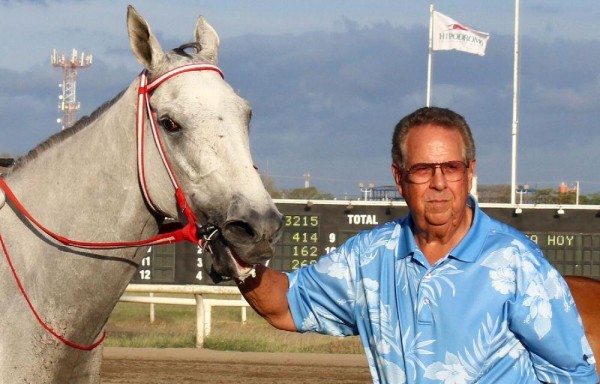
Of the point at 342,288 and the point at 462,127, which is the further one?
the point at 342,288

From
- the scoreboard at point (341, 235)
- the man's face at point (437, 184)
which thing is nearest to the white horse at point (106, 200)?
the man's face at point (437, 184)

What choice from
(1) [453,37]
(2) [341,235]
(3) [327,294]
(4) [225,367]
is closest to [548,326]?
(3) [327,294]

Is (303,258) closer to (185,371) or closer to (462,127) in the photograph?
(185,371)

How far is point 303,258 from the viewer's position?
11383 mm

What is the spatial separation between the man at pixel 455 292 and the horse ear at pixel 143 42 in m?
0.99

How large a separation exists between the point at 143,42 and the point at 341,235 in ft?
27.0

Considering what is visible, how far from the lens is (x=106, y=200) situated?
3.29 metres

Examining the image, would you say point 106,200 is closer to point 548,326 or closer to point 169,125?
point 169,125

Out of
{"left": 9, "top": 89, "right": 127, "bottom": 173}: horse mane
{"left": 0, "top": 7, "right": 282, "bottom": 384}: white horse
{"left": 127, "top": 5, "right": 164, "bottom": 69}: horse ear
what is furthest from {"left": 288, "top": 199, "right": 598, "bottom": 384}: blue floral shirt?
{"left": 9, "top": 89, "right": 127, "bottom": 173}: horse mane

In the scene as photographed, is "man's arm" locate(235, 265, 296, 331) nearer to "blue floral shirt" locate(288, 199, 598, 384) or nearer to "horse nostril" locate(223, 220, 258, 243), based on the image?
"horse nostril" locate(223, 220, 258, 243)

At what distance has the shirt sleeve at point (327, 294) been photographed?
9.34 feet

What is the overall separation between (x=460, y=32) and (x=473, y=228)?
15.6 metres

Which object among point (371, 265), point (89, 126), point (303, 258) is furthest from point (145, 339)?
point (371, 265)

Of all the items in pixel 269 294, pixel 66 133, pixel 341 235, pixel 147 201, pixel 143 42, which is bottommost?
pixel 341 235
